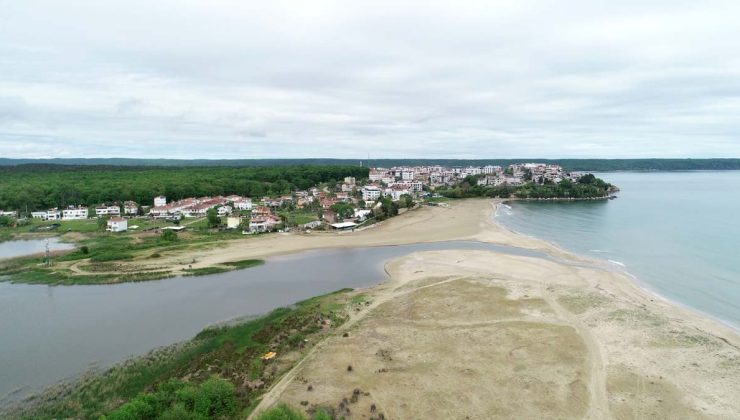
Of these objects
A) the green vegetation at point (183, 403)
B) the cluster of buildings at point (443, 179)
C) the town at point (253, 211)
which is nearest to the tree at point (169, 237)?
the town at point (253, 211)

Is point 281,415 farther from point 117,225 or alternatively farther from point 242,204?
point 242,204

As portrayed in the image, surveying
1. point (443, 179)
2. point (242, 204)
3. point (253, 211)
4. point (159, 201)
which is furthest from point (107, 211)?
point (443, 179)

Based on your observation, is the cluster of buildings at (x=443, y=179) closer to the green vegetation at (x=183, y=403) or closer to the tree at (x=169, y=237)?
the tree at (x=169, y=237)

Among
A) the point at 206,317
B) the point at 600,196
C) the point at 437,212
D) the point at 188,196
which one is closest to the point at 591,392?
the point at 206,317

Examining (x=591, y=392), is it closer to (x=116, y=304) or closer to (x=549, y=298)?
(x=549, y=298)

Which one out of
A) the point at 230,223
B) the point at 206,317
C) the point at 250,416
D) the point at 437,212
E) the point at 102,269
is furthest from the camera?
the point at 437,212
